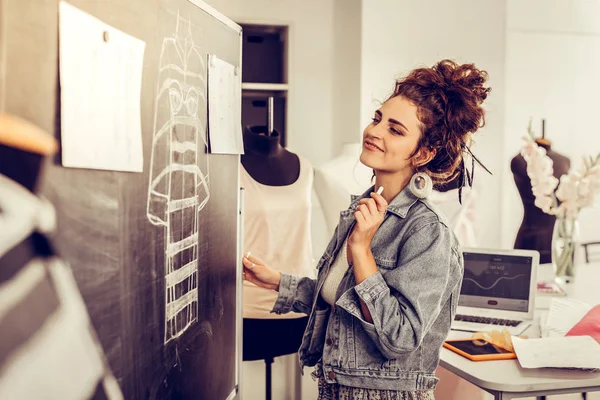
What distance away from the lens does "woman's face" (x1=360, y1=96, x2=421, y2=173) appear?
144 centimetres

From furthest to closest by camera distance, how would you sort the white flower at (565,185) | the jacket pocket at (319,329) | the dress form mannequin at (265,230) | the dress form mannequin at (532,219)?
the dress form mannequin at (532,219) < the white flower at (565,185) < the dress form mannequin at (265,230) < the jacket pocket at (319,329)

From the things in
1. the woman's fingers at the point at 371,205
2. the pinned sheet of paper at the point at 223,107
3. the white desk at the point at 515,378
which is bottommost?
the white desk at the point at 515,378

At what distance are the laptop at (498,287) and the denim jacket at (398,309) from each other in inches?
31.2

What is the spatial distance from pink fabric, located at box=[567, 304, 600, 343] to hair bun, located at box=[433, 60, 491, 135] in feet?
2.83

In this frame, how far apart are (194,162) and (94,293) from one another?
1.55ft

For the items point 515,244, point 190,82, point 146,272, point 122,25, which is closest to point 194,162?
point 190,82

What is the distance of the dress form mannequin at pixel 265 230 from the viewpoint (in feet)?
7.81

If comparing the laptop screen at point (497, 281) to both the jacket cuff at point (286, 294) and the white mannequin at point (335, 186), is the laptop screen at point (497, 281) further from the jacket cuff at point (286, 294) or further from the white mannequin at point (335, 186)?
the jacket cuff at point (286, 294)

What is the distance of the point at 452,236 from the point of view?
1.41m

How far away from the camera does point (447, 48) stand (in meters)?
3.50

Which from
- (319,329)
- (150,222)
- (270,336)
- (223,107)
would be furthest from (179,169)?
(270,336)

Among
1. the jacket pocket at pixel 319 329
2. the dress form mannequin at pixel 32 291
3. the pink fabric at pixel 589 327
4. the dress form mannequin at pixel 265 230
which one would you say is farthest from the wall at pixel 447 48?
the dress form mannequin at pixel 32 291

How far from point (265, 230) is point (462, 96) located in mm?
1111

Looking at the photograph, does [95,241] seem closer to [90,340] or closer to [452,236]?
[90,340]
